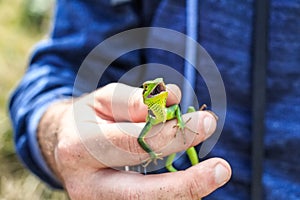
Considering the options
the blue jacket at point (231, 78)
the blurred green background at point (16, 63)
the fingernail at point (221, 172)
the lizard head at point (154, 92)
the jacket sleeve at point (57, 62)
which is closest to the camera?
the lizard head at point (154, 92)

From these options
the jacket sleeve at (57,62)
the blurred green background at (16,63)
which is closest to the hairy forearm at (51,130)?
the jacket sleeve at (57,62)

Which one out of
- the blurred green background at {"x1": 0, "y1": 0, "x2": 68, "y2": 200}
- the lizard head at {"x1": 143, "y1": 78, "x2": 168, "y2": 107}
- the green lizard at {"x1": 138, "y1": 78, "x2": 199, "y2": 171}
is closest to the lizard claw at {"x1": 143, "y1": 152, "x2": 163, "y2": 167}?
the green lizard at {"x1": 138, "y1": 78, "x2": 199, "y2": 171}

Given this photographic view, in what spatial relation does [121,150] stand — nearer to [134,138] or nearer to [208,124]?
[134,138]

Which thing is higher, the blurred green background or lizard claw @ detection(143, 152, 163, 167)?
lizard claw @ detection(143, 152, 163, 167)

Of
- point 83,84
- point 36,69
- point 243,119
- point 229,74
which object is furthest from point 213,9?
point 36,69

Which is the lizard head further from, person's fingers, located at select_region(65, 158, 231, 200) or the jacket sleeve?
the jacket sleeve

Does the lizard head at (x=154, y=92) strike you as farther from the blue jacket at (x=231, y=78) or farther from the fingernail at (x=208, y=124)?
the blue jacket at (x=231, y=78)

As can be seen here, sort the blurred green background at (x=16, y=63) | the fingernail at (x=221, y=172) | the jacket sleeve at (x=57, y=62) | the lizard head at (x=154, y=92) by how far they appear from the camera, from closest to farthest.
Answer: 1. the lizard head at (x=154, y=92)
2. the fingernail at (x=221, y=172)
3. the jacket sleeve at (x=57, y=62)
4. the blurred green background at (x=16, y=63)
